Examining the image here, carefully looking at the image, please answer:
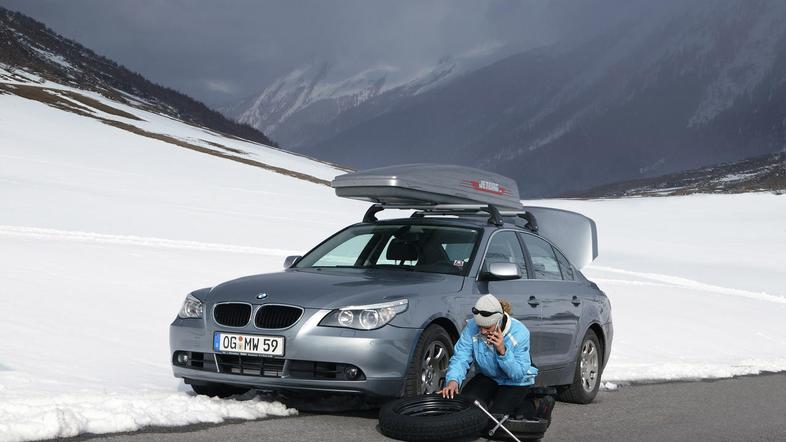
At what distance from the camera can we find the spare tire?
21.6ft

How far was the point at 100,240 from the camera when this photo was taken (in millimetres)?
24609

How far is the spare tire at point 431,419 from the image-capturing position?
6.58 meters

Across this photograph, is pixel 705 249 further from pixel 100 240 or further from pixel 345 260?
pixel 345 260

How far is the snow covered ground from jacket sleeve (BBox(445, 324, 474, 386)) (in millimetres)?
1408

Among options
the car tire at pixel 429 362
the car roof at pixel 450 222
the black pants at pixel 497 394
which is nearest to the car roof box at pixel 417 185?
the car roof at pixel 450 222

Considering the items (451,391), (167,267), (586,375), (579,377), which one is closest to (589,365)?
(586,375)

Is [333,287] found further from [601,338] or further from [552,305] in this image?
[601,338]

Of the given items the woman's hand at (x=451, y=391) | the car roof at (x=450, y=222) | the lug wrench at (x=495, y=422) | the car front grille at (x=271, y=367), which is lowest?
the lug wrench at (x=495, y=422)

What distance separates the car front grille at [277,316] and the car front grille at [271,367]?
9.9 inches

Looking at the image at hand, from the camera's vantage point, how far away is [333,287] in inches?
298

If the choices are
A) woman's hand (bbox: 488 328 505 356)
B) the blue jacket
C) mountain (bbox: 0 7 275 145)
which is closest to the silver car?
the blue jacket

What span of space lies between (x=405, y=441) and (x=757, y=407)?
4632 mm

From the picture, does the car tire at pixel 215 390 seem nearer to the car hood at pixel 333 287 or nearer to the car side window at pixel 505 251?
the car hood at pixel 333 287

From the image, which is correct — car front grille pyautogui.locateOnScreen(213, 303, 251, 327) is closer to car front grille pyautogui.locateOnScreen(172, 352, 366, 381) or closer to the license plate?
the license plate
